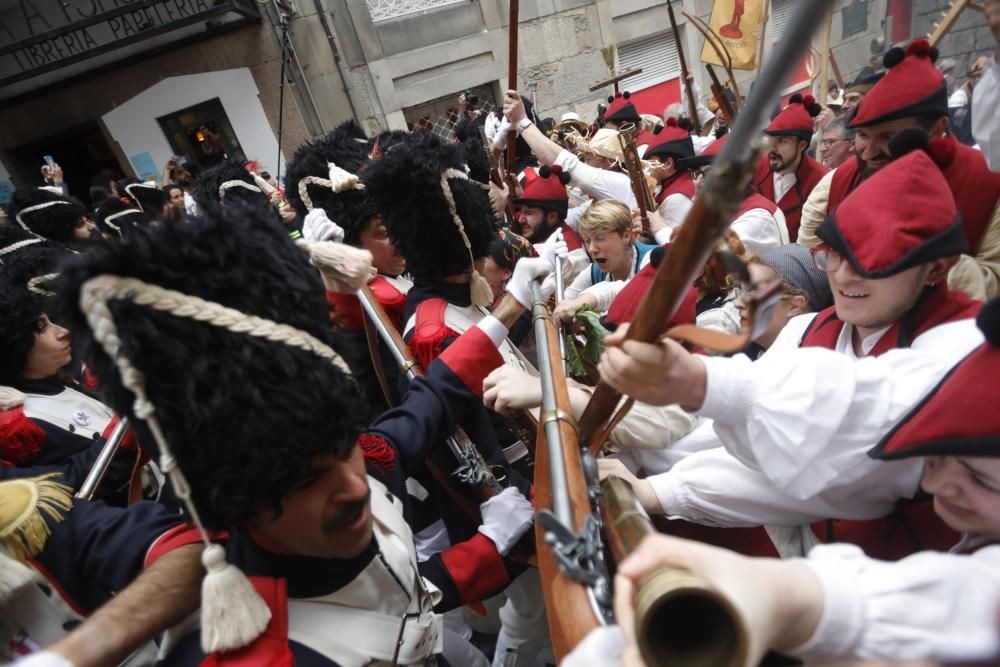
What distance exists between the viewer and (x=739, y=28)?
525 cm

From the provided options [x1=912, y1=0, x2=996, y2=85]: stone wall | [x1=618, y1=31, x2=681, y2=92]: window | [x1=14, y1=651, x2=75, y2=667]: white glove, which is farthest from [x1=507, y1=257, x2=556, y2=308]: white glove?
[x1=618, y1=31, x2=681, y2=92]: window

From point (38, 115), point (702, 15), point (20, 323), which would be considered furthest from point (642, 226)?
point (38, 115)

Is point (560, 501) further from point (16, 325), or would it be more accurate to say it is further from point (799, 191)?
point (799, 191)

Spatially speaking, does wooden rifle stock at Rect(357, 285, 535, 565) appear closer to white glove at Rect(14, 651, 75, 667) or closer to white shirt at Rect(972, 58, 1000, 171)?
white glove at Rect(14, 651, 75, 667)

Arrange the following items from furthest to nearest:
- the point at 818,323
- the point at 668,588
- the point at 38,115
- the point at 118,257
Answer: the point at 38,115 < the point at 818,323 < the point at 118,257 < the point at 668,588

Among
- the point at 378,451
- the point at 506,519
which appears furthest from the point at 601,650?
the point at 506,519

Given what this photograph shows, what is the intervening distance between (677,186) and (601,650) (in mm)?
4358

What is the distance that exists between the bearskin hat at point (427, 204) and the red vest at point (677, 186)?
8.14 ft

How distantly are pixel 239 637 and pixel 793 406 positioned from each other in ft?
4.22

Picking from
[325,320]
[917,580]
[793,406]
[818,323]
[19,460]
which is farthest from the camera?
[19,460]

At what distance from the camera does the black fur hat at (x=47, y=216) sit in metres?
4.85

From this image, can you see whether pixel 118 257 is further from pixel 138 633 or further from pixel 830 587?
pixel 830 587

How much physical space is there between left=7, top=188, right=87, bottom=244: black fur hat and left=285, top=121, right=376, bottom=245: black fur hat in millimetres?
3038

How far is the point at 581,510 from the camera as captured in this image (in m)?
0.95
